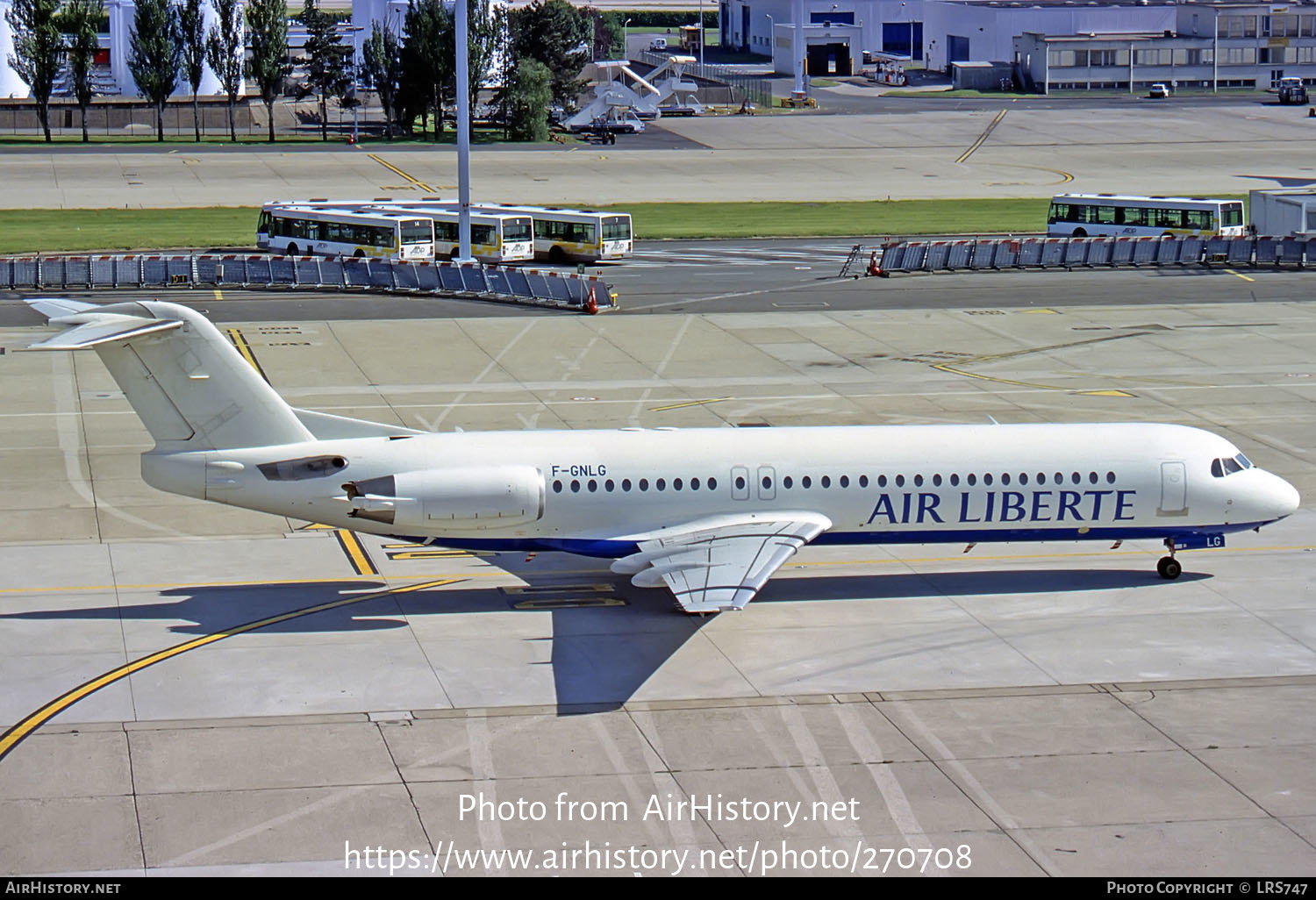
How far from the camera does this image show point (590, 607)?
33188 mm

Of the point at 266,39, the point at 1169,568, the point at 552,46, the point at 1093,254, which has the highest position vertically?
the point at 552,46

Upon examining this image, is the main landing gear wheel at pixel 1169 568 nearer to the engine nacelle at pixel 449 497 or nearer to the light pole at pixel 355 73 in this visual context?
the engine nacelle at pixel 449 497

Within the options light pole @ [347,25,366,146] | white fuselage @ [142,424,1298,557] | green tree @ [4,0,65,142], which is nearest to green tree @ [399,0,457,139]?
light pole @ [347,25,366,146]

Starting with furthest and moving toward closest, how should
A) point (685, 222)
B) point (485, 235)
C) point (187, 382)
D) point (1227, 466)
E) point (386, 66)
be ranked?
point (386, 66)
point (685, 222)
point (485, 235)
point (1227, 466)
point (187, 382)

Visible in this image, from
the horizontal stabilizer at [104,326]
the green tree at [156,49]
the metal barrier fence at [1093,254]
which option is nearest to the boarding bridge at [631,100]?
the green tree at [156,49]

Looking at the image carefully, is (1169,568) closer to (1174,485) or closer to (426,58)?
(1174,485)

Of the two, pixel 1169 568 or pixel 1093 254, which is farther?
pixel 1093 254

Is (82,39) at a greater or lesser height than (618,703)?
greater

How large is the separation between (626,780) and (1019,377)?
35654mm

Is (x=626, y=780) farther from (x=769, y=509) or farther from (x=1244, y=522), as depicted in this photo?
(x=1244, y=522)

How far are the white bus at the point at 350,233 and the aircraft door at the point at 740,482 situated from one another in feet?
163

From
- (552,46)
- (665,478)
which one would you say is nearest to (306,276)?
(665,478)

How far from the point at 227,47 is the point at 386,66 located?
14014 millimetres

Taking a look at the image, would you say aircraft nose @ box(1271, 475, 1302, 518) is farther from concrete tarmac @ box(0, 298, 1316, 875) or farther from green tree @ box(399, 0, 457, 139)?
green tree @ box(399, 0, 457, 139)
